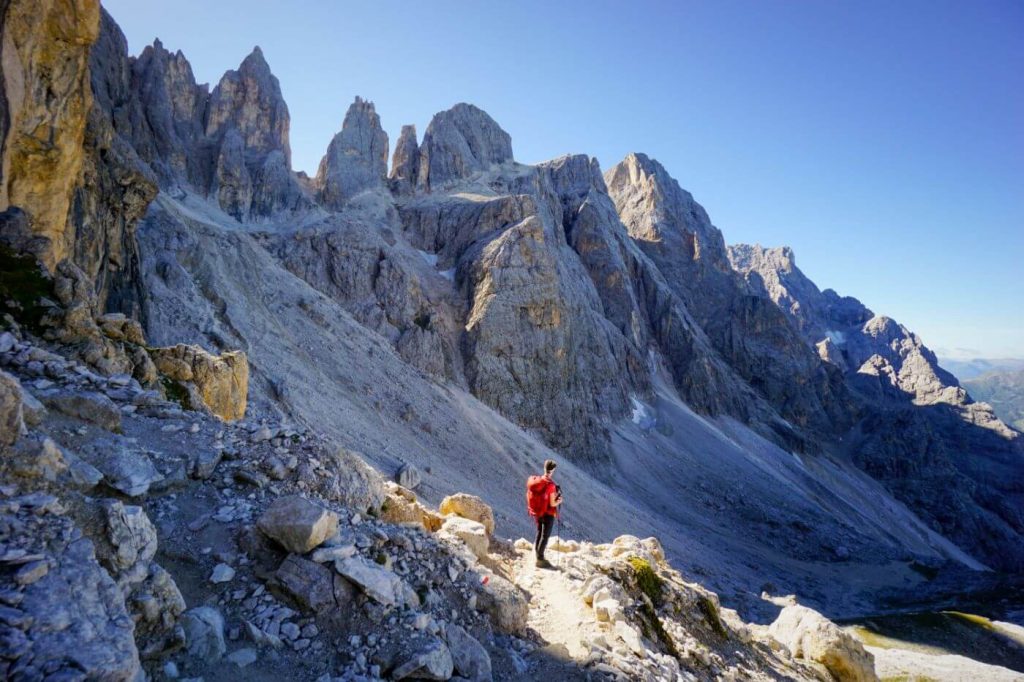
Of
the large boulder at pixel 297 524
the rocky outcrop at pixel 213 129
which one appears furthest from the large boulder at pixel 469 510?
the rocky outcrop at pixel 213 129

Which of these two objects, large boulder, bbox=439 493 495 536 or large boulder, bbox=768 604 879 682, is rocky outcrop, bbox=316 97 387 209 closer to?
large boulder, bbox=439 493 495 536


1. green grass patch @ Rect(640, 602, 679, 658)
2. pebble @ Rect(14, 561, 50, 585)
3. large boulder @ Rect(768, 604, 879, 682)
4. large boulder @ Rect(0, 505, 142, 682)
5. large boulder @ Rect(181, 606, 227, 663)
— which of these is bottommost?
large boulder @ Rect(768, 604, 879, 682)

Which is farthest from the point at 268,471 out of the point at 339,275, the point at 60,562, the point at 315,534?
the point at 339,275

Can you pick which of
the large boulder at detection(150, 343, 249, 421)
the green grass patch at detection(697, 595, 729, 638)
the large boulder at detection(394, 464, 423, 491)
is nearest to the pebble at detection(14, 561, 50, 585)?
the large boulder at detection(150, 343, 249, 421)

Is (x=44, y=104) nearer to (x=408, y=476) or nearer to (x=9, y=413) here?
(x=9, y=413)

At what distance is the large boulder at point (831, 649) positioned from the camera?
1403 cm

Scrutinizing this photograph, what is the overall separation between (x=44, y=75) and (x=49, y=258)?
1095 centimetres

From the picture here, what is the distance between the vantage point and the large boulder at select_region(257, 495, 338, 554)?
7.06 m

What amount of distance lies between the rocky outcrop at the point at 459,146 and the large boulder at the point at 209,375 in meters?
80.6

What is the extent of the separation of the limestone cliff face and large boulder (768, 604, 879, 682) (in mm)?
26617

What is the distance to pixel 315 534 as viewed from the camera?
23.5ft

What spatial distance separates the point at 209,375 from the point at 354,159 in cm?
8099

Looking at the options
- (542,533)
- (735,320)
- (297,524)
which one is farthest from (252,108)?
(735,320)

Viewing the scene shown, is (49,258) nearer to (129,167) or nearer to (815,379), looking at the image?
(129,167)
